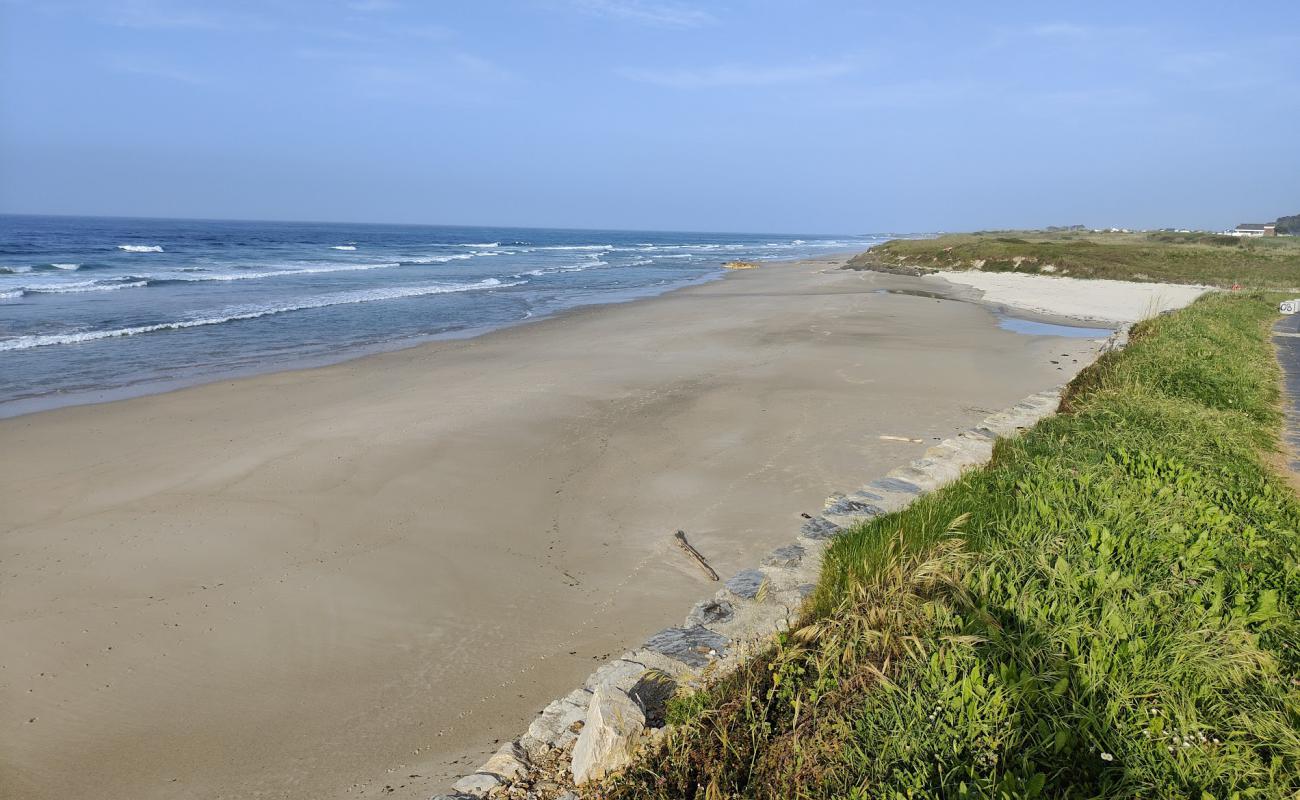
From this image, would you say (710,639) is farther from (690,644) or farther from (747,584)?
(747,584)

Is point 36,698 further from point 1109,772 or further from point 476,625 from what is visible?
point 1109,772

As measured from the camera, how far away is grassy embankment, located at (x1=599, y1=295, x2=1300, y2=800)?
2695 millimetres

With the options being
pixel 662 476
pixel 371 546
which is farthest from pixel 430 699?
pixel 662 476

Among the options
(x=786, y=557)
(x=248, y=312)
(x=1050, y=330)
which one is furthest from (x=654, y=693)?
(x=248, y=312)

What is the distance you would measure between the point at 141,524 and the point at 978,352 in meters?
15.4

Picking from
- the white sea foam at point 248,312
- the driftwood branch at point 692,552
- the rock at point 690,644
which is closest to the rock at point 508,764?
the rock at point 690,644

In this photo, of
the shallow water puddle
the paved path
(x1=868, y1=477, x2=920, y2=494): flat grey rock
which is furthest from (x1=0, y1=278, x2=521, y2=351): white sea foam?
the paved path

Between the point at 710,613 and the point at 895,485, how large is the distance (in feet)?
9.93

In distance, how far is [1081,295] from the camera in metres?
28.5

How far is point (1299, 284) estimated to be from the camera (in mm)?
31531

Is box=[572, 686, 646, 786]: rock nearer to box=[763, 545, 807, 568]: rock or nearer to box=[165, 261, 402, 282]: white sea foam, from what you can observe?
box=[763, 545, 807, 568]: rock

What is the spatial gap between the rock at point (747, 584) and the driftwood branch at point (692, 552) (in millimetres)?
650

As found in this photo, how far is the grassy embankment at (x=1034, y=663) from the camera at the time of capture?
106 inches

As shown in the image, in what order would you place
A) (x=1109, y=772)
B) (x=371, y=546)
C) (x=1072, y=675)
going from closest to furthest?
(x=1109, y=772), (x=1072, y=675), (x=371, y=546)
